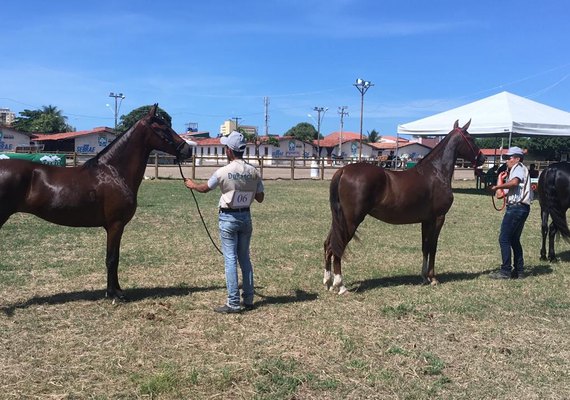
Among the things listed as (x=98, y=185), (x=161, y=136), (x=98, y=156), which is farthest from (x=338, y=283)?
(x=98, y=156)

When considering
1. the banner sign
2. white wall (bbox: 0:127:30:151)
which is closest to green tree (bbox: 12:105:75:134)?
white wall (bbox: 0:127:30:151)

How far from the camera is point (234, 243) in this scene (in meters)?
5.35

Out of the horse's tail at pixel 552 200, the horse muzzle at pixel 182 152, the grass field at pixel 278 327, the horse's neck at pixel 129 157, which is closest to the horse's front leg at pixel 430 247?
the grass field at pixel 278 327

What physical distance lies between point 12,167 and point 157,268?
2.73 m

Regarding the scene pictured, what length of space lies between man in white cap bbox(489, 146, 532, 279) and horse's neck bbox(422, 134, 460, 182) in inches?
28.1

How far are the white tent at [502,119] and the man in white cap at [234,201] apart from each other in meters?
18.6

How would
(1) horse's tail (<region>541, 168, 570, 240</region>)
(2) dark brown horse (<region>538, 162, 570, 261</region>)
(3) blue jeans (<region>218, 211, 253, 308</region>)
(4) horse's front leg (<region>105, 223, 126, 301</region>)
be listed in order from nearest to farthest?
(3) blue jeans (<region>218, 211, 253, 308</region>), (4) horse's front leg (<region>105, 223, 126, 301</region>), (1) horse's tail (<region>541, 168, 570, 240</region>), (2) dark brown horse (<region>538, 162, 570, 261</region>)

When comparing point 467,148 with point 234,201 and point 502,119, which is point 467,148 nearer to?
point 234,201

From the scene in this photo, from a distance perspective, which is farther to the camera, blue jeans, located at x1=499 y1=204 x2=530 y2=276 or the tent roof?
the tent roof

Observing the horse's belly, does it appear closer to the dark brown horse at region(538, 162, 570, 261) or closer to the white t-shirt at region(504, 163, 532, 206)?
the white t-shirt at region(504, 163, 532, 206)

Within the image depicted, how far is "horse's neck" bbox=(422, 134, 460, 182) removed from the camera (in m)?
7.14

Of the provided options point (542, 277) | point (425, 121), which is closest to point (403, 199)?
point (542, 277)

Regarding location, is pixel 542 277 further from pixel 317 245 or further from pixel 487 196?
pixel 487 196

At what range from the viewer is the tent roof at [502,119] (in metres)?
21.4
